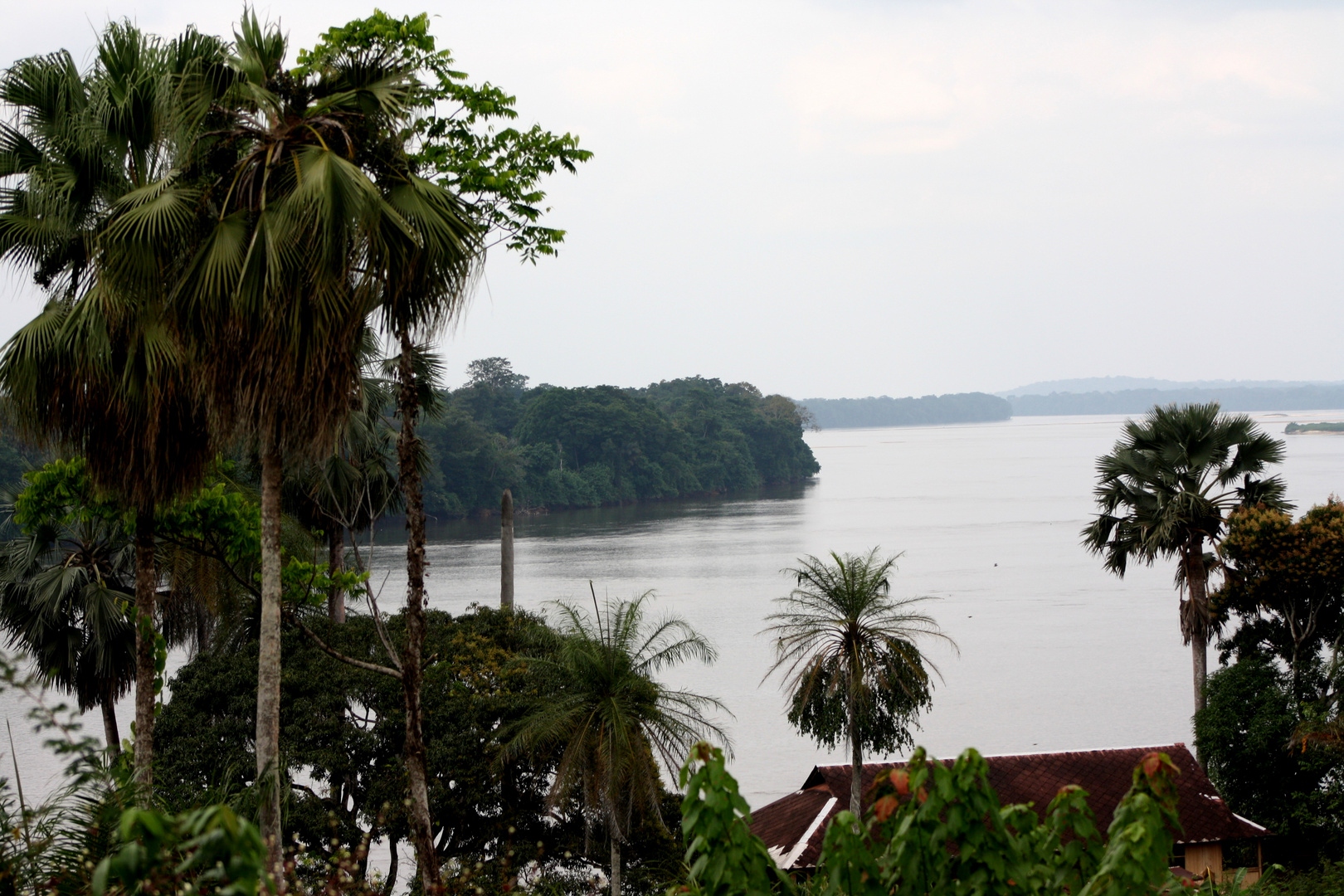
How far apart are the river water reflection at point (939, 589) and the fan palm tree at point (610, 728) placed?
8008 mm

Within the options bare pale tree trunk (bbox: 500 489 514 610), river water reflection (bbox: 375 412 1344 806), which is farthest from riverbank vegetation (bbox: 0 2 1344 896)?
river water reflection (bbox: 375 412 1344 806)

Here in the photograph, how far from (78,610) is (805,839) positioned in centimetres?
1186

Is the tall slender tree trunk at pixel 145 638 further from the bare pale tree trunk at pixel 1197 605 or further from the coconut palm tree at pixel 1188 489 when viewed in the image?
the bare pale tree trunk at pixel 1197 605

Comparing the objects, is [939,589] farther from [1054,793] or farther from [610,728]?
[610,728]

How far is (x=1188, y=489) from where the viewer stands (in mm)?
21734

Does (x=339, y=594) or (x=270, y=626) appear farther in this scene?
(x=339, y=594)

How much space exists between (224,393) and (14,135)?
368cm

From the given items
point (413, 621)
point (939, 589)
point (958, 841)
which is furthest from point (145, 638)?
point (939, 589)

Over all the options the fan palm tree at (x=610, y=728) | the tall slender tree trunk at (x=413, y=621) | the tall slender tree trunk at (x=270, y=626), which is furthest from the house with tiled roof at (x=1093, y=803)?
the tall slender tree trunk at (x=270, y=626)

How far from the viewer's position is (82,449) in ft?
35.9

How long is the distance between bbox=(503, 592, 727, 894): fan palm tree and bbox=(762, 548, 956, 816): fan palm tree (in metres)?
3.47

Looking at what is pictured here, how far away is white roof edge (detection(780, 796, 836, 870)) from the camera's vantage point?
1670cm

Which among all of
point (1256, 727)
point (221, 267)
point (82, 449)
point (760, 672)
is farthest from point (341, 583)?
point (760, 672)

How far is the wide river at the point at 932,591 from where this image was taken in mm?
31453
